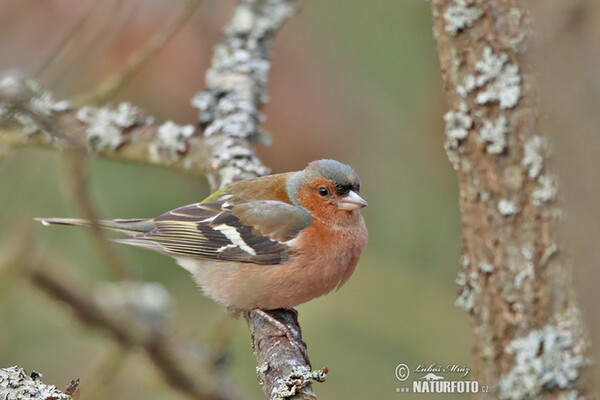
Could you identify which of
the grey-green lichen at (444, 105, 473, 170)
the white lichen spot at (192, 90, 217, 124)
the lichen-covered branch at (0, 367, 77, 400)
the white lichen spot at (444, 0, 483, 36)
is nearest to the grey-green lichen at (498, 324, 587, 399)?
the grey-green lichen at (444, 105, 473, 170)

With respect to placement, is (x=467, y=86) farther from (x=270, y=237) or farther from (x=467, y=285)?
(x=270, y=237)

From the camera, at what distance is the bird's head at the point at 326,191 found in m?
3.71

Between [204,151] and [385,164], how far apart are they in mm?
2069

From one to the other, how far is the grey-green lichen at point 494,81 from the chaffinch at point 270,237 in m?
1.51

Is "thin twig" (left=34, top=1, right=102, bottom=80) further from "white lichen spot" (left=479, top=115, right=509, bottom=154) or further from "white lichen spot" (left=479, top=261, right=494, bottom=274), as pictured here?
"white lichen spot" (left=479, top=261, right=494, bottom=274)

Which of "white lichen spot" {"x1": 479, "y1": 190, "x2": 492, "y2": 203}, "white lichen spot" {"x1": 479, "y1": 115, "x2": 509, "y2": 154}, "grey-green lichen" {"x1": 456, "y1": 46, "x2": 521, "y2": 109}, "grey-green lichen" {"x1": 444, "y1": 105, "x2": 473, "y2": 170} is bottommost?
"white lichen spot" {"x1": 479, "y1": 190, "x2": 492, "y2": 203}

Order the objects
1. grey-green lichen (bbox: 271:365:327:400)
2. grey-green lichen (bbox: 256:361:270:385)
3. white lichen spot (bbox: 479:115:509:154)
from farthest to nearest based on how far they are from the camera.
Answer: grey-green lichen (bbox: 256:361:270:385), grey-green lichen (bbox: 271:365:327:400), white lichen spot (bbox: 479:115:509:154)

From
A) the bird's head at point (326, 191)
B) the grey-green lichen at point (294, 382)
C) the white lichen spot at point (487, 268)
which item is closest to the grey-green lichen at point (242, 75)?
the bird's head at point (326, 191)

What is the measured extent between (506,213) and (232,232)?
1.94 meters

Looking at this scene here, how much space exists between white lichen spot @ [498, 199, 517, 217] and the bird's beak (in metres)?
1.59

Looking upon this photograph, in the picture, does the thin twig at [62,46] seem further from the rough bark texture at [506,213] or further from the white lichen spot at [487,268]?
the white lichen spot at [487,268]

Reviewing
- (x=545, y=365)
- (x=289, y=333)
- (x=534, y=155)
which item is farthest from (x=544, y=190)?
(x=289, y=333)

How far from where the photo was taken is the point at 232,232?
3.69m

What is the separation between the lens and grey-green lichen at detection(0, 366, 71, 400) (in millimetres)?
2101
